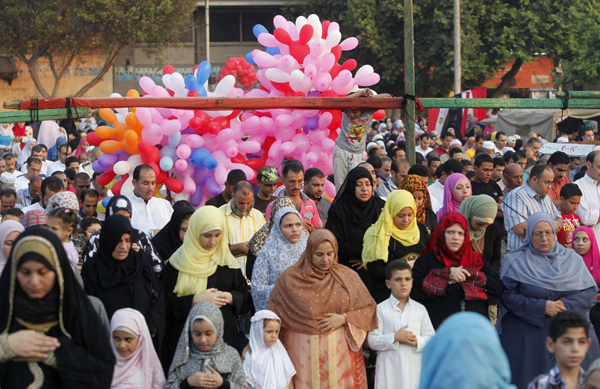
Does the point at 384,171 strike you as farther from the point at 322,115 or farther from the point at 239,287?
the point at 239,287

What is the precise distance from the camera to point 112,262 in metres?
4.74

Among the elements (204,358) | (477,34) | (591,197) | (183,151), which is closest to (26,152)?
(183,151)

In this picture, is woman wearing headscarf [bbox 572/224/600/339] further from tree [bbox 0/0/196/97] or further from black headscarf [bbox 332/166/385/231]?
tree [bbox 0/0/196/97]

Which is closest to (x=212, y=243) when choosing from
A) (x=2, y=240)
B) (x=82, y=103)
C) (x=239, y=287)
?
(x=239, y=287)

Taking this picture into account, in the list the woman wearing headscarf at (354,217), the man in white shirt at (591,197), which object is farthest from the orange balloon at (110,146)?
the man in white shirt at (591,197)

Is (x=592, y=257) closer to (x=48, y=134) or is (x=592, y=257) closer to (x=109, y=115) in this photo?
(x=109, y=115)

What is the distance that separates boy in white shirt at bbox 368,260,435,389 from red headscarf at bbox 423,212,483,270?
0.28 m

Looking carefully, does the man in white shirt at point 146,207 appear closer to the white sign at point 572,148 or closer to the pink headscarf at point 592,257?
the pink headscarf at point 592,257

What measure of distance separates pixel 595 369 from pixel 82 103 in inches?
234

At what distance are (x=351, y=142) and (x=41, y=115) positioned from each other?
125 inches

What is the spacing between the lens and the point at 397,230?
5582 mm

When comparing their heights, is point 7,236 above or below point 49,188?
below

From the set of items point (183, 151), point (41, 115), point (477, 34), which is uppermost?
point (477, 34)

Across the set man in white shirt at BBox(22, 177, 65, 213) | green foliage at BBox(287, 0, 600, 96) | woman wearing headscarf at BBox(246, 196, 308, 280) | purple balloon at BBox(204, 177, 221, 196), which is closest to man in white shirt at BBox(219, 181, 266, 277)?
woman wearing headscarf at BBox(246, 196, 308, 280)
